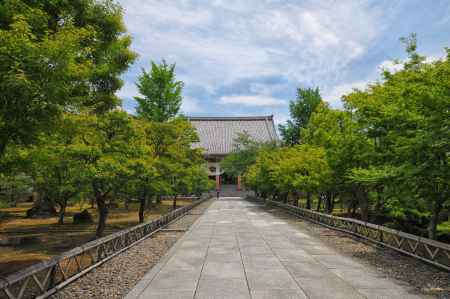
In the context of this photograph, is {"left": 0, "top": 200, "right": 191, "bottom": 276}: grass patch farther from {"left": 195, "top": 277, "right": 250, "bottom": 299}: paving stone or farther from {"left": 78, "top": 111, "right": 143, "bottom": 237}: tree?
{"left": 195, "top": 277, "right": 250, "bottom": 299}: paving stone

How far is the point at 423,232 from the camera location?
690 inches

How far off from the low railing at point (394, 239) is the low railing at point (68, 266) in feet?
31.7

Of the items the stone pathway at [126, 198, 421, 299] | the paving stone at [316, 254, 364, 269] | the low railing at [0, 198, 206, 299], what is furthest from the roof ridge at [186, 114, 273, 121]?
the paving stone at [316, 254, 364, 269]

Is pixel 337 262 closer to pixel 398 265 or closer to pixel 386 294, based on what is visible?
pixel 398 265

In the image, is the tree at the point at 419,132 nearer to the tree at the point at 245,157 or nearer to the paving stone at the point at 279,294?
the paving stone at the point at 279,294

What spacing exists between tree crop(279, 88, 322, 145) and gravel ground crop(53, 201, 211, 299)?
102 feet

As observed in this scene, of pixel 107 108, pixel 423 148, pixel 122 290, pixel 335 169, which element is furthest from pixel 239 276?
pixel 107 108

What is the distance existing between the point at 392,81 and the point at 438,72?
15.0 ft

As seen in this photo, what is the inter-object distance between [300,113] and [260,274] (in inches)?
1407

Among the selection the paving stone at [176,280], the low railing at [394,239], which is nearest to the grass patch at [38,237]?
the paving stone at [176,280]

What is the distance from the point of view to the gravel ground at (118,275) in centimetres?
709

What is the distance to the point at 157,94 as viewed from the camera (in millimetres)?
24734

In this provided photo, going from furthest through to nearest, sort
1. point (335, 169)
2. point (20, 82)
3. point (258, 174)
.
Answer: point (258, 174)
point (335, 169)
point (20, 82)

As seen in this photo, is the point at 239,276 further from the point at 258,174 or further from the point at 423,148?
the point at 258,174
